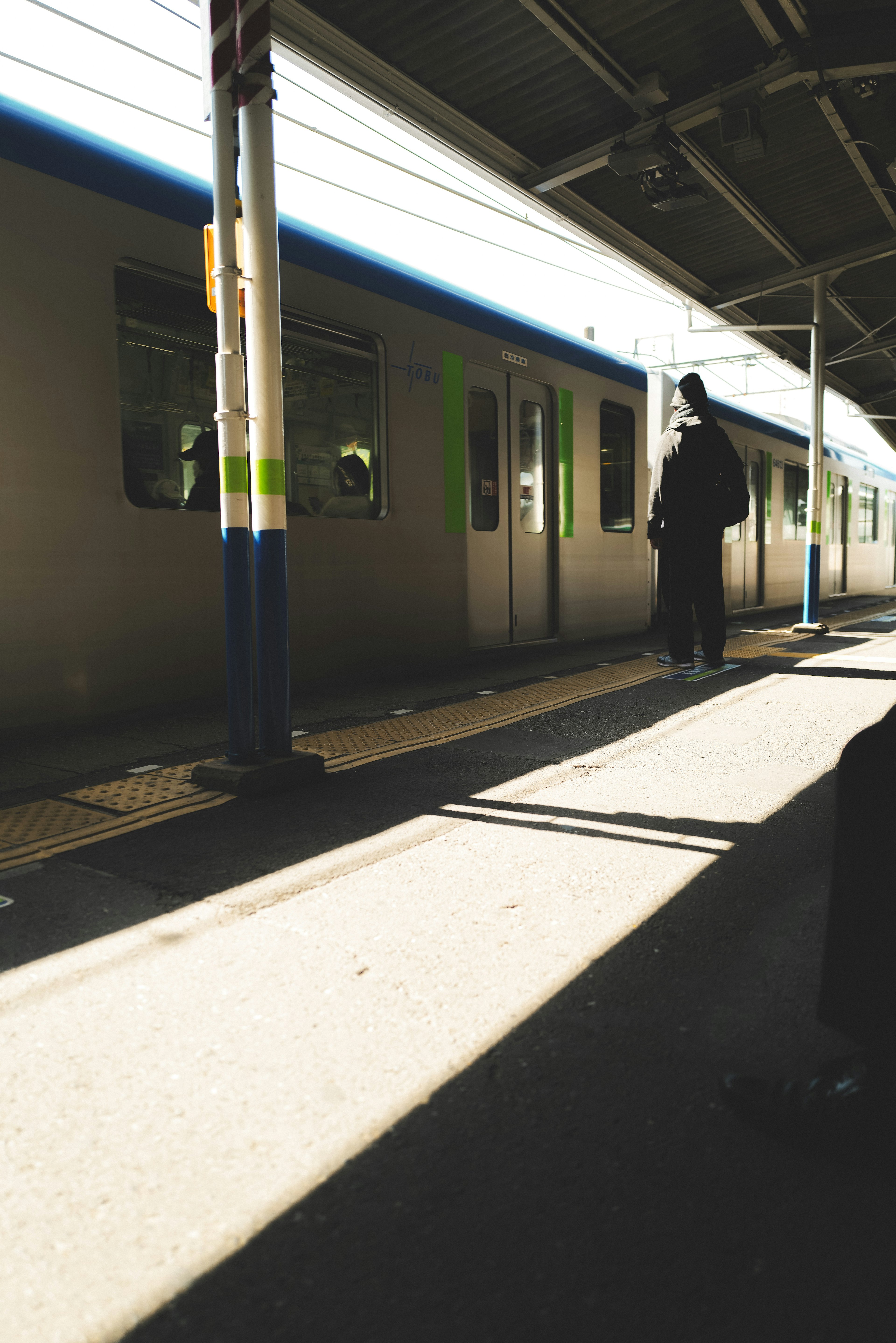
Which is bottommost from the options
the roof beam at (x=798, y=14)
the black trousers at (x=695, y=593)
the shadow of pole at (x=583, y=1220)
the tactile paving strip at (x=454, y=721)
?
the shadow of pole at (x=583, y=1220)

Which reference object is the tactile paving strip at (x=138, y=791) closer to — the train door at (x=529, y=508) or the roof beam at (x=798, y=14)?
the train door at (x=529, y=508)

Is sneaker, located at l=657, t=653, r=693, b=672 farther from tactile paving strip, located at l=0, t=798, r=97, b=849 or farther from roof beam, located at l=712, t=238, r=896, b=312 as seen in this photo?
roof beam, located at l=712, t=238, r=896, b=312

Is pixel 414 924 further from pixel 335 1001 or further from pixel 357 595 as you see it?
pixel 357 595

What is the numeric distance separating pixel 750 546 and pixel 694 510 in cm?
639

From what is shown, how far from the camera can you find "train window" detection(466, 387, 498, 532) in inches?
281

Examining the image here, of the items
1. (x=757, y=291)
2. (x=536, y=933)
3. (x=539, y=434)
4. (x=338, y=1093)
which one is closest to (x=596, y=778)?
(x=536, y=933)

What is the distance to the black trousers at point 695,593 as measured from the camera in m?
7.11

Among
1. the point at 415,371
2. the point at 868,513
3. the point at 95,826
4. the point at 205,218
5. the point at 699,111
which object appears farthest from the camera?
the point at 868,513

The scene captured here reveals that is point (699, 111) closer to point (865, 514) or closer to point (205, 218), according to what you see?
point (205, 218)

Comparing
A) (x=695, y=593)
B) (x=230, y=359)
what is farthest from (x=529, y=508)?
(x=230, y=359)

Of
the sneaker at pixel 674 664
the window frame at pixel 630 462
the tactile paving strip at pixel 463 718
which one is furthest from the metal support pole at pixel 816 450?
the tactile paving strip at pixel 463 718

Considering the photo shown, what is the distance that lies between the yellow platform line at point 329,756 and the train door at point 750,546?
5.60 meters

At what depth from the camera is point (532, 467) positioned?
310 inches

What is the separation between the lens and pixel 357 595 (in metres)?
5.99
